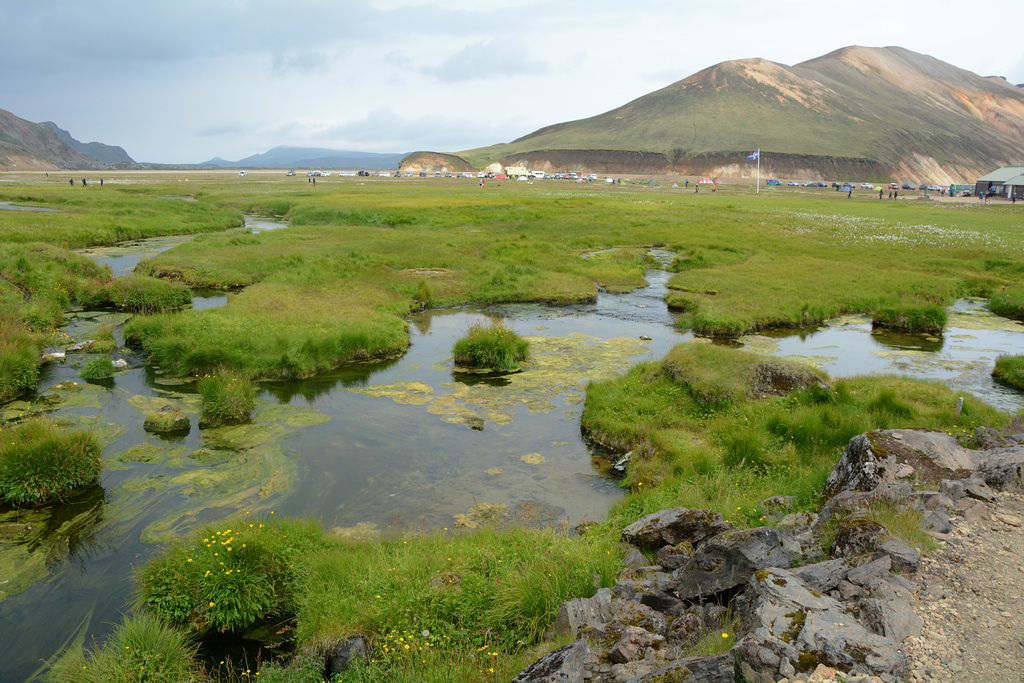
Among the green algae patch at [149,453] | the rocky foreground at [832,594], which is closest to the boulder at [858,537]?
the rocky foreground at [832,594]

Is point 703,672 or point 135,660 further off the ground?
point 703,672

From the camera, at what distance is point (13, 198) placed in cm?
6856

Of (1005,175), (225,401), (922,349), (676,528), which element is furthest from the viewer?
(1005,175)

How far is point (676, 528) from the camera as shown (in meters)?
9.54

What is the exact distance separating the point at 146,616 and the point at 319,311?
17.7 m

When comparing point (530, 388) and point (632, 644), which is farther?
point (530, 388)

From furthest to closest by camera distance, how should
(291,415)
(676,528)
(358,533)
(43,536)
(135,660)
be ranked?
1. (291,415)
2. (358,533)
3. (43,536)
4. (676,528)
5. (135,660)

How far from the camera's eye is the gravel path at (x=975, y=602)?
5.56 meters

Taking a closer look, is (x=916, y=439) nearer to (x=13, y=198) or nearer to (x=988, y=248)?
(x=988, y=248)

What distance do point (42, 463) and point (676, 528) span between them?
40.9ft

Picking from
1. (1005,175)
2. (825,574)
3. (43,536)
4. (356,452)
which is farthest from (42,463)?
(1005,175)

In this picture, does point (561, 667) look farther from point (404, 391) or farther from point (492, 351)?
point (492, 351)

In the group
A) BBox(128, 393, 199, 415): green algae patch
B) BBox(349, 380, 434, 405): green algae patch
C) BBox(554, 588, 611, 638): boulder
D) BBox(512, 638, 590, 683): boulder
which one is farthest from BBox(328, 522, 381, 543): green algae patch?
BBox(128, 393, 199, 415): green algae patch

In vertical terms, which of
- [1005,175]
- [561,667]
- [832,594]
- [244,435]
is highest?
[1005,175]
